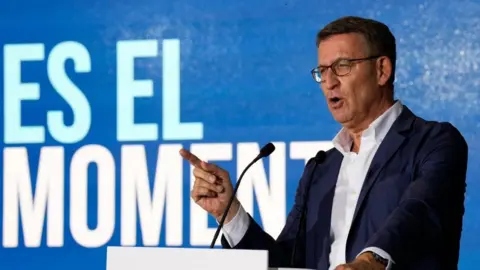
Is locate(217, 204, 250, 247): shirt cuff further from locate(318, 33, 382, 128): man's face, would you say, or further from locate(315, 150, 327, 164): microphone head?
locate(318, 33, 382, 128): man's face

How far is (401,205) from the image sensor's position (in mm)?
2451

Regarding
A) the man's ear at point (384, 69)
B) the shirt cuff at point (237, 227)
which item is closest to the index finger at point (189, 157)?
the shirt cuff at point (237, 227)

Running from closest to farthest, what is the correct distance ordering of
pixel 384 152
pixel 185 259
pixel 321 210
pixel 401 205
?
1. pixel 185 259
2. pixel 401 205
3. pixel 384 152
4. pixel 321 210

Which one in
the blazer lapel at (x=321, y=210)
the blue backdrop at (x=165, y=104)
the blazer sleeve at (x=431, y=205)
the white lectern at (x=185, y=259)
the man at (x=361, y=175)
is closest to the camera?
the white lectern at (x=185, y=259)

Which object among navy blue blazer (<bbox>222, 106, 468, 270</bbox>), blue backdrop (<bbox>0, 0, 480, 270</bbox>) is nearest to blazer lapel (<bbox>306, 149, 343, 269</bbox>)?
navy blue blazer (<bbox>222, 106, 468, 270</bbox>)

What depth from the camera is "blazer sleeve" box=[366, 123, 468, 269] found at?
234 centimetres

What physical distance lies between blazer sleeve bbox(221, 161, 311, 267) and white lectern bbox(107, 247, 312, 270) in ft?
1.91

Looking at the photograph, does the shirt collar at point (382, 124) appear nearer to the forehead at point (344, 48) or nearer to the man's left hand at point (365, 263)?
the forehead at point (344, 48)

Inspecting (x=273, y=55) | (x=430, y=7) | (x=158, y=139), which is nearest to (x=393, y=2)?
(x=430, y=7)

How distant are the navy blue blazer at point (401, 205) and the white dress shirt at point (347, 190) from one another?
0.06 ft

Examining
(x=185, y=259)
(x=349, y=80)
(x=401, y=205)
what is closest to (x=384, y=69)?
(x=349, y=80)

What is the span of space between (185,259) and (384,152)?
0.76m

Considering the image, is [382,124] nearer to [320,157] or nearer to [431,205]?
[320,157]

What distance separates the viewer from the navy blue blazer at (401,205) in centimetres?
241
